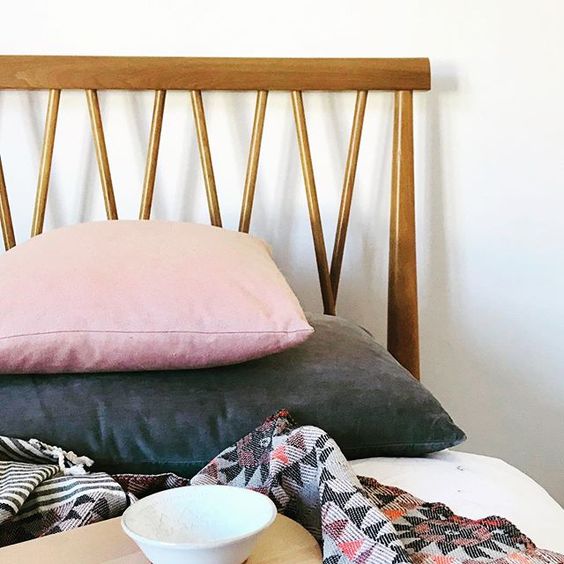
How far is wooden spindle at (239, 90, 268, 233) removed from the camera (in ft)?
4.73

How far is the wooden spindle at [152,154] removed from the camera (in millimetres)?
1414

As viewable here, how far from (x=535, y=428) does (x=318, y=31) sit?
886 mm

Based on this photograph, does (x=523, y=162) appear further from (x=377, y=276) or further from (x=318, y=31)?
(x=318, y=31)

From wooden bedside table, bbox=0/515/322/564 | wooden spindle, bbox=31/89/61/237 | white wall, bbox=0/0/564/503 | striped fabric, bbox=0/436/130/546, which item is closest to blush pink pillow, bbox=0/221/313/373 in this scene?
striped fabric, bbox=0/436/130/546

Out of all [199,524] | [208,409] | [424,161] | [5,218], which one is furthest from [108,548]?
[424,161]

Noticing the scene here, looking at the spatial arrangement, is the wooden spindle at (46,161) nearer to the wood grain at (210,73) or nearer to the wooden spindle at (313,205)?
the wood grain at (210,73)

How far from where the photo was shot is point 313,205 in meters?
1.49

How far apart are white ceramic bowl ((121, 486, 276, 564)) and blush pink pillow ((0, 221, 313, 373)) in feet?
0.96

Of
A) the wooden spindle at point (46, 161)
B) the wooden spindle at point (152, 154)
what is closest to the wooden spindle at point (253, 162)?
the wooden spindle at point (152, 154)

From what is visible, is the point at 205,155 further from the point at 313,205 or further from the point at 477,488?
the point at 477,488

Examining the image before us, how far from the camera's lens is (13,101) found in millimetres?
1454

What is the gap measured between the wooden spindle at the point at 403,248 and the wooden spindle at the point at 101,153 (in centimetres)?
49

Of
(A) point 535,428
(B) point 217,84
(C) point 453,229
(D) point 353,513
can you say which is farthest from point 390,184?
(D) point 353,513

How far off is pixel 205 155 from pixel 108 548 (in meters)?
0.89
